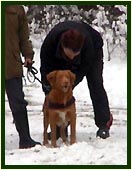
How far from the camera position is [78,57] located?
5.88 meters

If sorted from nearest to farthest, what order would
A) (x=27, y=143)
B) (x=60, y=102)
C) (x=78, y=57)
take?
(x=60, y=102)
(x=78, y=57)
(x=27, y=143)

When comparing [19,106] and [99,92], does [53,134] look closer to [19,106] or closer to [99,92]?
[19,106]

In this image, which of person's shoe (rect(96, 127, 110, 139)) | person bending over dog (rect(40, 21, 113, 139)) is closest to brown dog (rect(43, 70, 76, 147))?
person bending over dog (rect(40, 21, 113, 139))

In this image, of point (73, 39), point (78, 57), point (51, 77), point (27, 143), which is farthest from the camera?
point (27, 143)

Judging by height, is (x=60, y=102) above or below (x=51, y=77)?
below

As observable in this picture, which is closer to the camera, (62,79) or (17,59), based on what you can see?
(62,79)

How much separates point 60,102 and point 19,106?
1.80 ft

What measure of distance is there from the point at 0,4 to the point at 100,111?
5.52 ft

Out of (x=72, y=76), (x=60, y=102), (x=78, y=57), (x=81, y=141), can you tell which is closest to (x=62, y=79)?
(x=72, y=76)

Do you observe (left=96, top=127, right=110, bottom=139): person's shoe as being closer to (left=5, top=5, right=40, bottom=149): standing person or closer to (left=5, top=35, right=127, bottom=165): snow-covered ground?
(left=5, top=35, right=127, bottom=165): snow-covered ground

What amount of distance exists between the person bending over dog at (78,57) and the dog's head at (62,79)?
0.69ft

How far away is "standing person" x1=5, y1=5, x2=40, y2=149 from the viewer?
19.4 ft

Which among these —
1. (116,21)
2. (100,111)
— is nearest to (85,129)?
(100,111)

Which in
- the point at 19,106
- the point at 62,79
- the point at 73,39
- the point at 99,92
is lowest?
the point at 19,106
